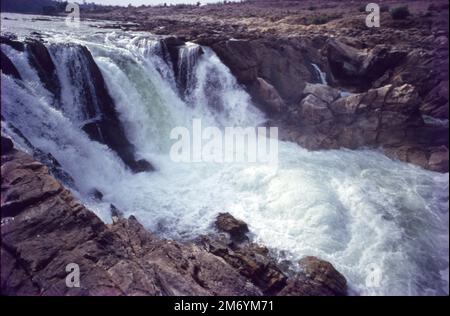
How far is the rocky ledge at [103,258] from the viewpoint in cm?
596

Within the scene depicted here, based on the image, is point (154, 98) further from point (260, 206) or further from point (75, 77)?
point (260, 206)

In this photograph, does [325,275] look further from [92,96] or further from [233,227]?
[92,96]

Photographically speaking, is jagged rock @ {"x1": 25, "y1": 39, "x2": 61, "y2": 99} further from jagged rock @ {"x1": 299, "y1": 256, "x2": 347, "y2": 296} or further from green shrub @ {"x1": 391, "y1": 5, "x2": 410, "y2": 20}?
green shrub @ {"x1": 391, "y1": 5, "x2": 410, "y2": 20}

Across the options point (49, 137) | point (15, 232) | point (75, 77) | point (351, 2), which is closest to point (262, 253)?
point (15, 232)

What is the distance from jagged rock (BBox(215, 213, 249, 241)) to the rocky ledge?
2.06 ft

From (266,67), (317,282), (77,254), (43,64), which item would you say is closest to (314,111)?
(266,67)

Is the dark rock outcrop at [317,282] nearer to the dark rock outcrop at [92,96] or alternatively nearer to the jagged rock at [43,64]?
the dark rock outcrop at [92,96]

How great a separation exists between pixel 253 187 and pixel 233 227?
2709mm

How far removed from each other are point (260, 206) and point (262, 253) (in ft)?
7.89

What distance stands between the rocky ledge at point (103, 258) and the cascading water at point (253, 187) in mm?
1031

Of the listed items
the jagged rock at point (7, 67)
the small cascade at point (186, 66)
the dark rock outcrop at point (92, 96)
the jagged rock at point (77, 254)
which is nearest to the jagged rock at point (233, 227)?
the jagged rock at point (77, 254)

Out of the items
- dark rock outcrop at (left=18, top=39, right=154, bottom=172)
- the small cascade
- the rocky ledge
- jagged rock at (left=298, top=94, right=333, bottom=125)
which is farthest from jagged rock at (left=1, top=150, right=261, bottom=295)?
jagged rock at (left=298, top=94, right=333, bottom=125)

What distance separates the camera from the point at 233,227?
9.52 m

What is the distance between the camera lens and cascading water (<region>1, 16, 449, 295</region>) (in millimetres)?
8641
